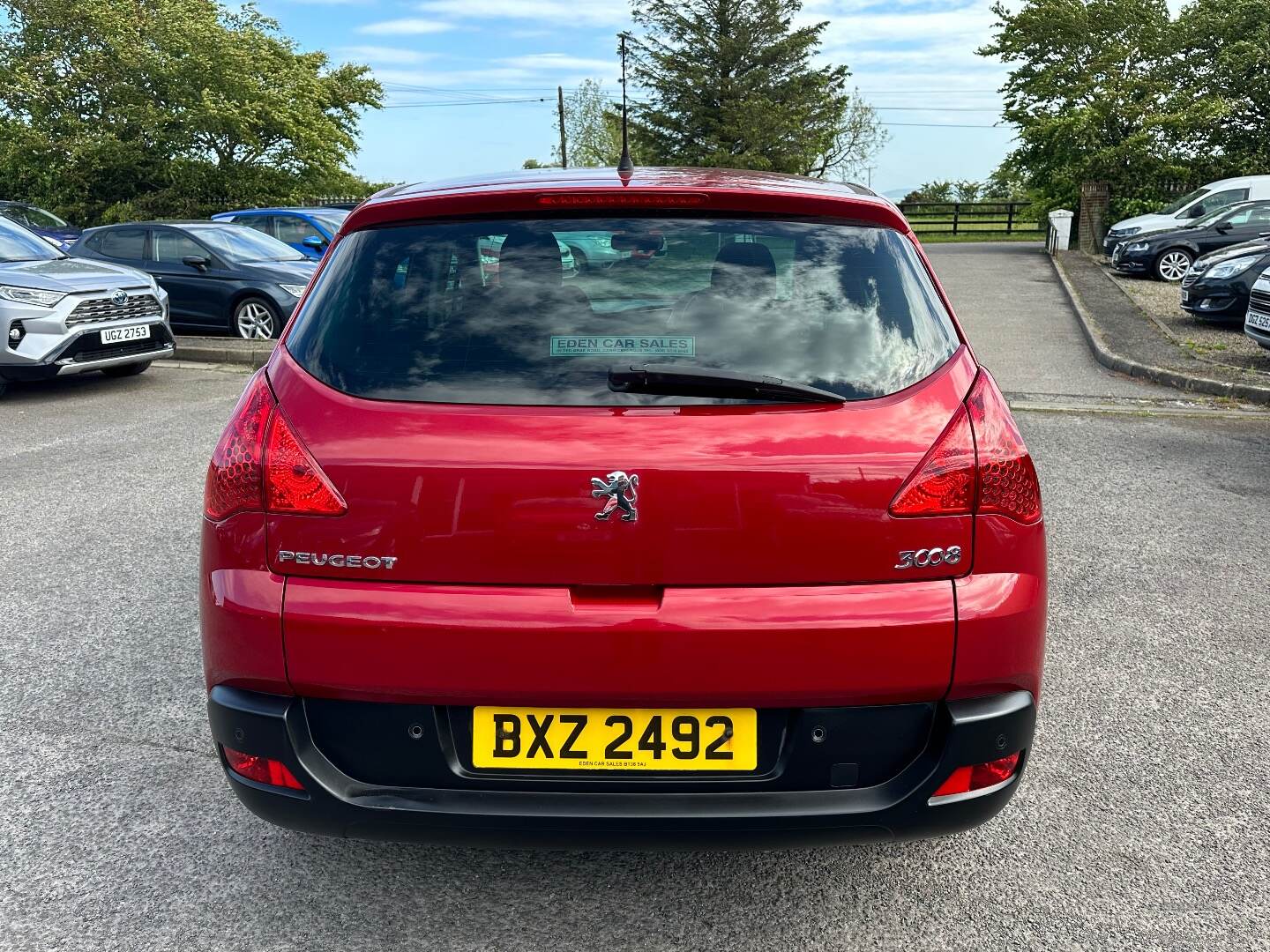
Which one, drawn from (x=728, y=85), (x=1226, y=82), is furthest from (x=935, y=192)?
(x=1226, y=82)

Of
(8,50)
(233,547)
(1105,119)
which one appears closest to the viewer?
(233,547)

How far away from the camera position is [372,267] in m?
2.49

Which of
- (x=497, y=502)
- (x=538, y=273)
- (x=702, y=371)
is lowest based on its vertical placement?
(x=497, y=502)

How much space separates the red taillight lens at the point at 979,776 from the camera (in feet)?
7.51

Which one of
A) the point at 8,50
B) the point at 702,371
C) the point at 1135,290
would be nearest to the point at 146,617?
the point at 702,371

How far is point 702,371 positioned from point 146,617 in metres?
3.15

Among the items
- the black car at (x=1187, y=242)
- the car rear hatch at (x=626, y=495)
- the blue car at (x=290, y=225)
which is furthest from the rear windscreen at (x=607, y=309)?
the black car at (x=1187, y=242)

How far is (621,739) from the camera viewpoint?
2.23 m

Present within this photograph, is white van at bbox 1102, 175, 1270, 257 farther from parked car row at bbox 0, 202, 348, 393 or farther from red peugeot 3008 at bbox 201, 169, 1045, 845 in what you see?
red peugeot 3008 at bbox 201, 169, 1045, 845

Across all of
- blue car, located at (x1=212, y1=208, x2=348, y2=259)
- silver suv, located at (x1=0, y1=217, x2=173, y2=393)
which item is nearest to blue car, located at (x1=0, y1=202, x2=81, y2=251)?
blue car, located at (x1=212, y1=208, x2=348, y2=259)

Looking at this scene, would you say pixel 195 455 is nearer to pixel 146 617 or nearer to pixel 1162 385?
pixel 146 617

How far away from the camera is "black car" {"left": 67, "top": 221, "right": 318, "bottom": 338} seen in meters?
13.4

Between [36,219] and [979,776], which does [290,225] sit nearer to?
[36,219]

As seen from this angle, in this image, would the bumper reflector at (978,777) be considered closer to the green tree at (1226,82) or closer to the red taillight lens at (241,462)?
the red taillight lens at (241,462)
